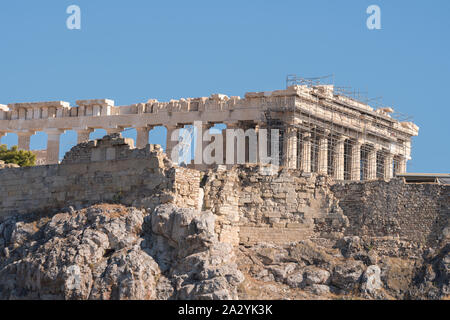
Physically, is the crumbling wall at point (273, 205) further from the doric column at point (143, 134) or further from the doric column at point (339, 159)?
the doric column at point (143, 134)

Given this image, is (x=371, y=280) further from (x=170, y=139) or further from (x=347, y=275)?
(x=170, y=139)

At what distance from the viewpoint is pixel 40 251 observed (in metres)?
45.7

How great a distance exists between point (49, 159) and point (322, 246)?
95.6 feet

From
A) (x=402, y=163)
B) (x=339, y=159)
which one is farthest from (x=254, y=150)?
(x=402, y=163)

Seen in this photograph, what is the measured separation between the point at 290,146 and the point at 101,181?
1851 cm

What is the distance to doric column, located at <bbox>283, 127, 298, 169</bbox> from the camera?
64500 millimetres

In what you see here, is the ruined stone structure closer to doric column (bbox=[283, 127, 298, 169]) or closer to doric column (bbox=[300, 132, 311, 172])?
doric column (bbox=[283, 127, 298, 169])

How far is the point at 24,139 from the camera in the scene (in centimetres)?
7444

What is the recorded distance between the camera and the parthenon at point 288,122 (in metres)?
65.6

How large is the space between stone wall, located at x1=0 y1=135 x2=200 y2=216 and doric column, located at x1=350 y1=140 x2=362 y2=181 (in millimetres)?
22282

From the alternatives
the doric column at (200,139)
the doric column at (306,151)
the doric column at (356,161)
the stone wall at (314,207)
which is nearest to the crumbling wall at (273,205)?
the stone wall at (314,207)

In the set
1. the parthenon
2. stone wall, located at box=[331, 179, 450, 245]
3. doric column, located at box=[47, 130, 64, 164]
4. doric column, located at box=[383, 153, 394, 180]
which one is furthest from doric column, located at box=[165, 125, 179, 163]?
stone wall, located at box=[331, 179, 450, 245]

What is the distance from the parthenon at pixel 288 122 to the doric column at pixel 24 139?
0.20 feet
